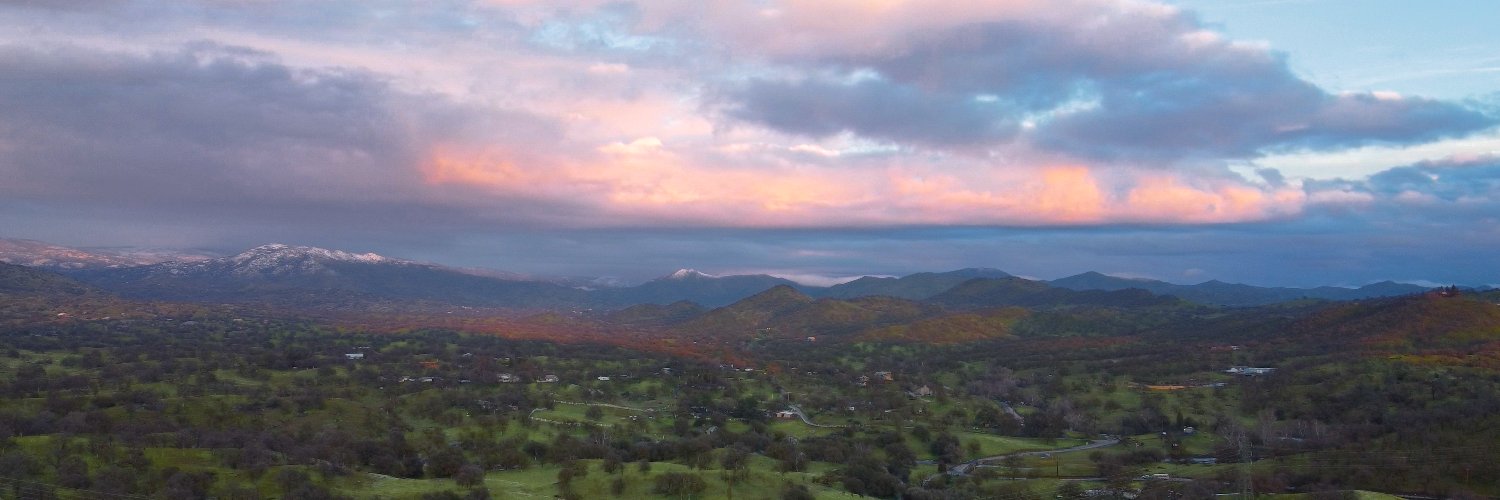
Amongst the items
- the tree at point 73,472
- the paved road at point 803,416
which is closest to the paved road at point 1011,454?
the paved road at point 803,416

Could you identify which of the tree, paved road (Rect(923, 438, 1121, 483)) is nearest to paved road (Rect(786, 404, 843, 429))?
paved road (Rect(923, 438, 1121, 483))

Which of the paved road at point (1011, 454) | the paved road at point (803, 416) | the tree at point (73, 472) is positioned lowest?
the paved road at point (803, 416)

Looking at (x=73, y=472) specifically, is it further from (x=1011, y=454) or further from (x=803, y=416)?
(x=1011, y=454)

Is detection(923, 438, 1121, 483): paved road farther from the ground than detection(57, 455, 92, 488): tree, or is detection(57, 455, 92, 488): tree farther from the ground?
detection(57, 455, 92, 488): tree

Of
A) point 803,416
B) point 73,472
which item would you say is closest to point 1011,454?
point 803,416

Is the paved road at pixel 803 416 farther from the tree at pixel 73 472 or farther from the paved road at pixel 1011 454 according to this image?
the tree at pixel 73 472

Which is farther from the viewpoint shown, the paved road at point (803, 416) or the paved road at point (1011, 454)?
the paved road at point (803, 416)

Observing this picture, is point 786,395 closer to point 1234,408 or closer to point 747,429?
point 747,429

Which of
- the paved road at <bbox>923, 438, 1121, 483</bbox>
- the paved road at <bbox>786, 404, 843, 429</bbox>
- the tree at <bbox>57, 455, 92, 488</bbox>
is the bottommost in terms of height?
the paved road at <bbox>786, 404, 843, 429</bbox>

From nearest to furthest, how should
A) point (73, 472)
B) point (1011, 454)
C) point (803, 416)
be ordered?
1. point (73, 472)
2. point (1011, 454)
3. point (803, 416)

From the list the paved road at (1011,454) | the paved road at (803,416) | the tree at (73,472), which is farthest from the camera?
the paved road at (803,416)

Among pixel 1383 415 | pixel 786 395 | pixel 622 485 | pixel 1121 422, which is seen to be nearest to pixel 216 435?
pixel 622 485

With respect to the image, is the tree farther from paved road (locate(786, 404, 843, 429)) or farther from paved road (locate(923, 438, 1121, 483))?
paved road (locate(786, 404, 843, 429))
